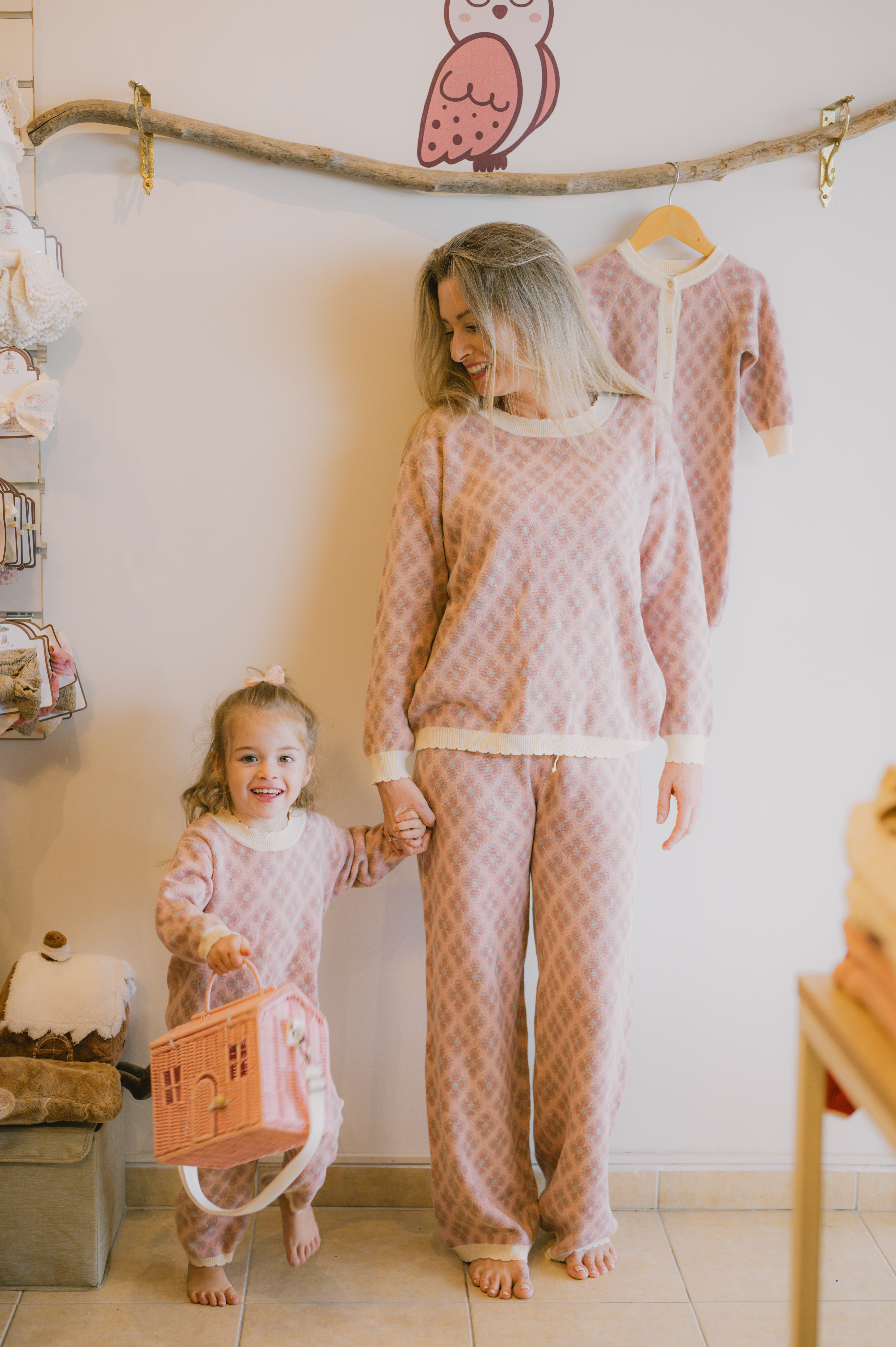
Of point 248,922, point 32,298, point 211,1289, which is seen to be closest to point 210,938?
point 248,922

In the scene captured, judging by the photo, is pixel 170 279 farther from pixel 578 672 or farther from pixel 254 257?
pixel 578 672

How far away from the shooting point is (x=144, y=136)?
173 centimetres

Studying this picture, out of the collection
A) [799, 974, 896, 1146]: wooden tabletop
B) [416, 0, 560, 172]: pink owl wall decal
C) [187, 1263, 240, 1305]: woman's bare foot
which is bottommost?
[187, 1263, 240, 1305]: woman's bare foot

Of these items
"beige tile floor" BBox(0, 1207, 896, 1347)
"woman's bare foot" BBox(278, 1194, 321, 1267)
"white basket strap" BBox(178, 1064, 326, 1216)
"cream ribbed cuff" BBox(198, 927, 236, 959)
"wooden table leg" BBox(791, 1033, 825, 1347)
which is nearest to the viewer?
"wooden table leg" BBox(791, 1033, 825, 1347)

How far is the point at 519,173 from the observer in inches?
69.4

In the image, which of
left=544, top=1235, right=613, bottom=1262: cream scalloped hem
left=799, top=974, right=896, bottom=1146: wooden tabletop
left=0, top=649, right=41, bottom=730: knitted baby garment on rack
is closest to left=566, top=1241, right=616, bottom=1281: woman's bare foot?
left=544, top=1235, right=613, bottom=1262: cream scalloped hem

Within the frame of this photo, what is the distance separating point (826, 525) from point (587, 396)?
0.51 m

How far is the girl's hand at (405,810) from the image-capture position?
166 cm

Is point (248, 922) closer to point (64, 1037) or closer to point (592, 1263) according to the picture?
point (64, 1037)

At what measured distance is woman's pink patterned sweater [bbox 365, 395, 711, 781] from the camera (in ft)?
5.28

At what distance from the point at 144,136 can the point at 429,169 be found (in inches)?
18.5

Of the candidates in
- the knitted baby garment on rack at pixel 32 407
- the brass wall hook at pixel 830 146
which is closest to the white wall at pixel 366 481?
the brass wall hook at pixel 830 146

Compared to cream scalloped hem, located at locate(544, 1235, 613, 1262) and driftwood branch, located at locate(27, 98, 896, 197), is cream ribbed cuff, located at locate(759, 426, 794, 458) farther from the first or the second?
cream scalloped hem, located at locate(544, 1235, 613, 1262)

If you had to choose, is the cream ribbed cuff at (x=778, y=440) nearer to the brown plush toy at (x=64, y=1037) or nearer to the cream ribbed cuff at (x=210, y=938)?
the cream ribbed cuff at (x=210, y=938)
